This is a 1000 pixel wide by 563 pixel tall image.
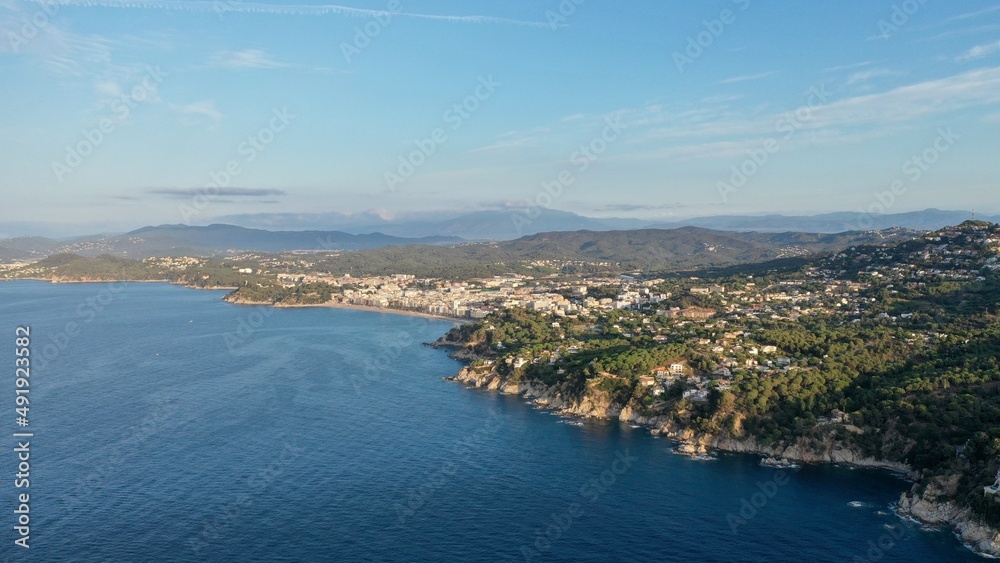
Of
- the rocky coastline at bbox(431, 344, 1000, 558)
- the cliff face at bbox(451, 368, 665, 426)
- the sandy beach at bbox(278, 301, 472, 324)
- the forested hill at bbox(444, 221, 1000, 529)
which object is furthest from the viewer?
the sandy beach at bbox(278, 301, 472, 324)
